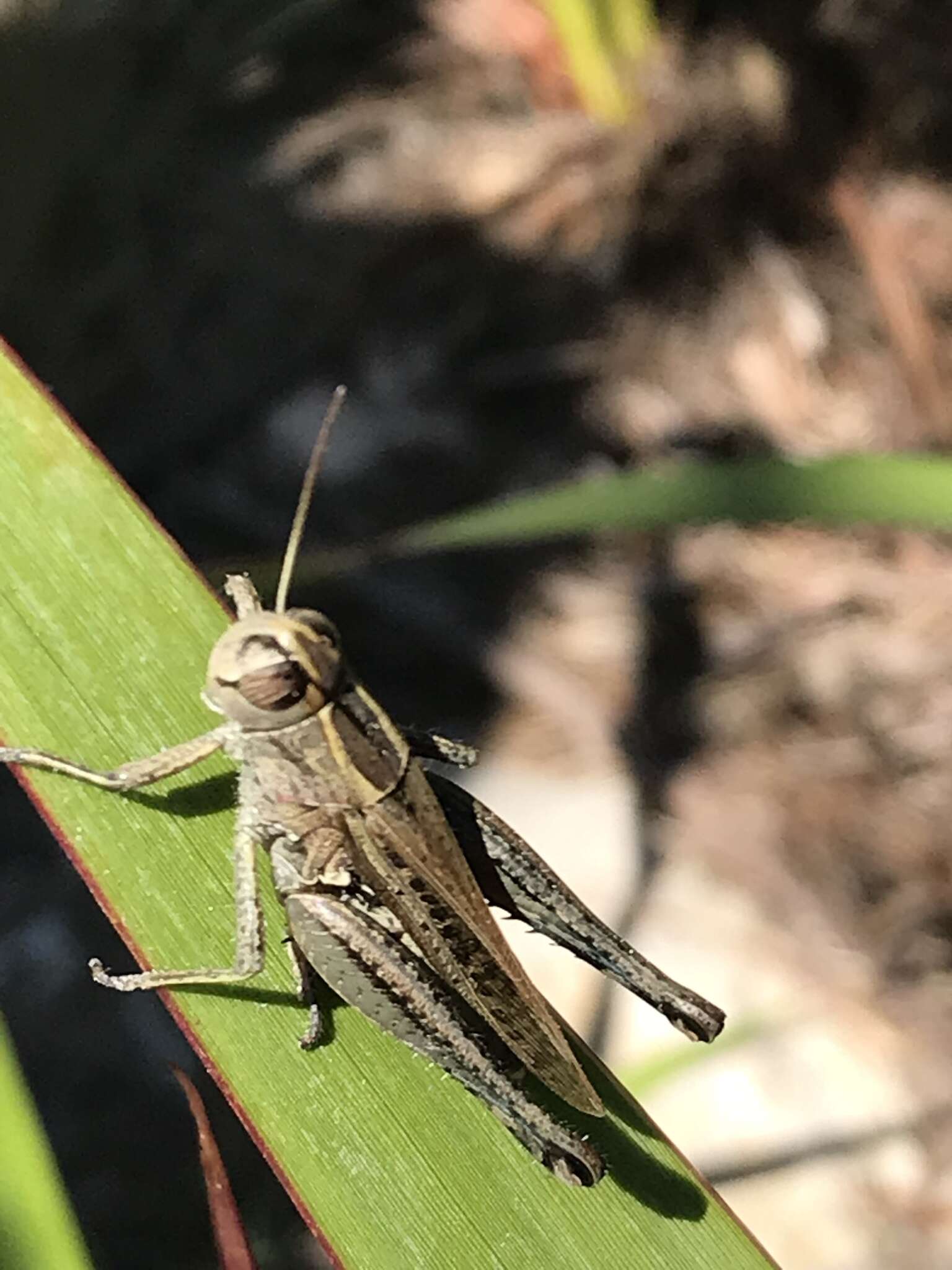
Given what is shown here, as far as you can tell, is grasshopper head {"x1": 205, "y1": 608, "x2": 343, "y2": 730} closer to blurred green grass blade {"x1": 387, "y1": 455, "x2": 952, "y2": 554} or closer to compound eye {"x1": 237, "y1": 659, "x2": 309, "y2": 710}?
compound eye {"x1": 237, "y1": 659, "x2": 309, "y2": 710}

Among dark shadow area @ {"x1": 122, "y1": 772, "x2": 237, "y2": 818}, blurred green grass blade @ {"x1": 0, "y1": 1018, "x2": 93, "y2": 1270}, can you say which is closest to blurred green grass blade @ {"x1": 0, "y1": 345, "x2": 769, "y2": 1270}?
dark shadow area @ {"x1": 122, "y1": 772, "x2": 237, "y2": 818}

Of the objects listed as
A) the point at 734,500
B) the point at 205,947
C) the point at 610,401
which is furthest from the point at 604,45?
the point at 205,947

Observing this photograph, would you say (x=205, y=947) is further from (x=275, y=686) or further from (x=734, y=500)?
(x=734, y=500)

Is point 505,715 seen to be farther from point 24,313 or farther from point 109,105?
point 109,105

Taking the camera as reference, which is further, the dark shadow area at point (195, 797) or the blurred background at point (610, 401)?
the blurred background at point (610, 401)

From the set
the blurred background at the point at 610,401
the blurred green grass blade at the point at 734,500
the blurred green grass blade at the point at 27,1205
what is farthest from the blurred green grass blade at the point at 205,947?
the blurred background at the point at 610,401

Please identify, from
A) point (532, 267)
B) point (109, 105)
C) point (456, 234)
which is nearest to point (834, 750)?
point (532, 267)

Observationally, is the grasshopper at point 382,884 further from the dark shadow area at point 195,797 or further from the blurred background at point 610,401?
the blurred background at point 610,401
